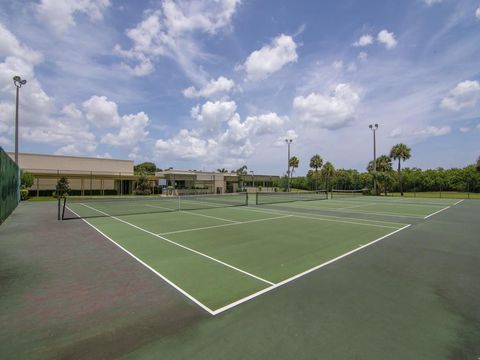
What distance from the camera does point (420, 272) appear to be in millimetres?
6297

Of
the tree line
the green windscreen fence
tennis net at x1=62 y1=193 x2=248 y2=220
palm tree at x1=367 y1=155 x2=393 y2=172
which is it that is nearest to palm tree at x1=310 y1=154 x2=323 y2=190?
the tree line

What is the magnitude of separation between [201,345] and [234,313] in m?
0.92

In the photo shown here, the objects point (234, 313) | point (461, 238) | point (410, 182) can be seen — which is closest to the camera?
point (234, 313)

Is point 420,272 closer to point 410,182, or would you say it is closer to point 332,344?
point 332,344

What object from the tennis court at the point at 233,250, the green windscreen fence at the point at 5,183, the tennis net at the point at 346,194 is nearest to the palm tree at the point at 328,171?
the tennis net at the point at 346,194

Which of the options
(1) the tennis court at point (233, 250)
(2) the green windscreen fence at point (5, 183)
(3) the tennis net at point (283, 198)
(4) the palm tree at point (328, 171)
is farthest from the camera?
(4) the palm tree at point (328, 171)

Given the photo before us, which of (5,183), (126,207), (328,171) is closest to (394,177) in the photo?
(328,171)

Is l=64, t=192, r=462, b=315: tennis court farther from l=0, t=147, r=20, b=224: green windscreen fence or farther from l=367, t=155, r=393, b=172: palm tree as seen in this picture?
l=367, t=155, r=393, b=172: palm tree

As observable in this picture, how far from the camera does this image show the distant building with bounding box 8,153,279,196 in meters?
40.0

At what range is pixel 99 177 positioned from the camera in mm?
42656

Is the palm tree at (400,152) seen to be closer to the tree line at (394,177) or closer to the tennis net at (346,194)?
the tree line at (394,177)

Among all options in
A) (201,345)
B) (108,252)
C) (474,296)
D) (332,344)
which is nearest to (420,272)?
(474,296)

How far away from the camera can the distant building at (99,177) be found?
131ft

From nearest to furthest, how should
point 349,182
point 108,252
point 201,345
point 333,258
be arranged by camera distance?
1. point 201,345
2. point 333,258
3. point 108,252
4. point 349,182
